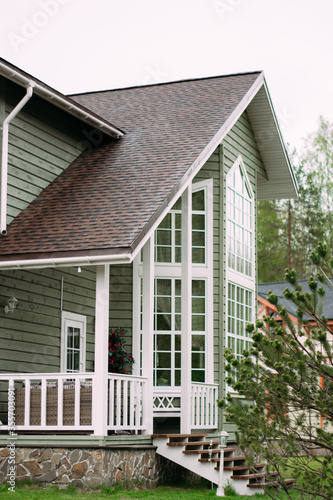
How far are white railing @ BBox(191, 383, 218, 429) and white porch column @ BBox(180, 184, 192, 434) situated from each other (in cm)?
29

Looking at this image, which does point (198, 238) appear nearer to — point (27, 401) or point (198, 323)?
point (198, 323)

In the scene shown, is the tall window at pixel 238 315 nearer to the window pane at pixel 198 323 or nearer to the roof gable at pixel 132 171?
the window pane at pixel 198 323

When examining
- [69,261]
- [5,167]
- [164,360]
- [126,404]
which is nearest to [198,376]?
[164,360]

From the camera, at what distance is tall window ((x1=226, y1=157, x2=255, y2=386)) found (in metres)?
13.5

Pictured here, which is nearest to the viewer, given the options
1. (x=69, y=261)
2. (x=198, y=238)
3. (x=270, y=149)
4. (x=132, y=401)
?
(x=69, y=261)

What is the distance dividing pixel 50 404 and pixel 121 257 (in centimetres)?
221

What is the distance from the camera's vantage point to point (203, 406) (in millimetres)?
11586

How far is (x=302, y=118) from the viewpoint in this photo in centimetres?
3891

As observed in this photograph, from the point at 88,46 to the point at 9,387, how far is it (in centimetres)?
3909

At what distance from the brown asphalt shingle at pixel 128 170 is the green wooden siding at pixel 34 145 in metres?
0.17

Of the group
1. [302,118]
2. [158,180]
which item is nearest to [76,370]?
[158,180]

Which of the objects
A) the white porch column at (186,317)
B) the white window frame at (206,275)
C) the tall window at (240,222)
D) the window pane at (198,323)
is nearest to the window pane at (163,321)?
the white window frame at (206,275)

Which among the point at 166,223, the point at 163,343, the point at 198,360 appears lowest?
the point at 198,360

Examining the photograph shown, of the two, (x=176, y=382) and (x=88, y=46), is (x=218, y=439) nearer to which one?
(x=176, y=382)
